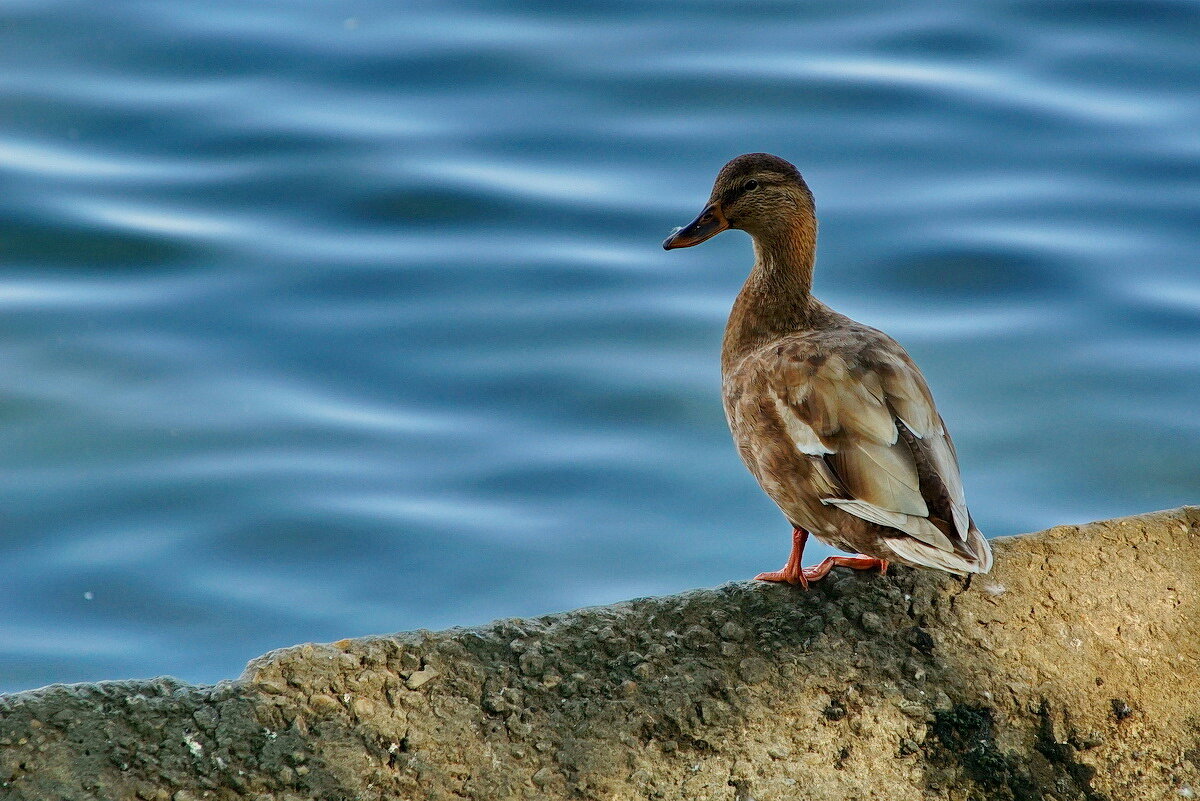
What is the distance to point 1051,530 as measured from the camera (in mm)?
4133

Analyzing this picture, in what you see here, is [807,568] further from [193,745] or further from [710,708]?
[193,745]

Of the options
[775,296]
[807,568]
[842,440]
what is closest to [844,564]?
[807,568]

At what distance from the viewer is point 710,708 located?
11.3 feet

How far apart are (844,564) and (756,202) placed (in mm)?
1452

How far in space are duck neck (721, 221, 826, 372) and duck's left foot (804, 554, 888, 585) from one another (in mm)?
971

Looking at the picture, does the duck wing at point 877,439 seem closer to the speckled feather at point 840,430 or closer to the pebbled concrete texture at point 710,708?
the speckled feather at point 840,430

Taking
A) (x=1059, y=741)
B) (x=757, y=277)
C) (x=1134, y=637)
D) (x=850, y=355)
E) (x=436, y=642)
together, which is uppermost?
(x=757, y=277)

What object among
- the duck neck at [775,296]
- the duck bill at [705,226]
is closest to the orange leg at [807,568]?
A: the duck neck at [775,296]

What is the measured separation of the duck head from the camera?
16.4 ft

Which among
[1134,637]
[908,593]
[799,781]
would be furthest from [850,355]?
[799,781]

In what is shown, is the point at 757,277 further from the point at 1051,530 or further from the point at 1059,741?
the point at 1059,741

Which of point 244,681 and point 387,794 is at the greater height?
point 244,681

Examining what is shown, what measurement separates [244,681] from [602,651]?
0.83 meters

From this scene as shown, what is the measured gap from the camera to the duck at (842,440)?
3.77m
